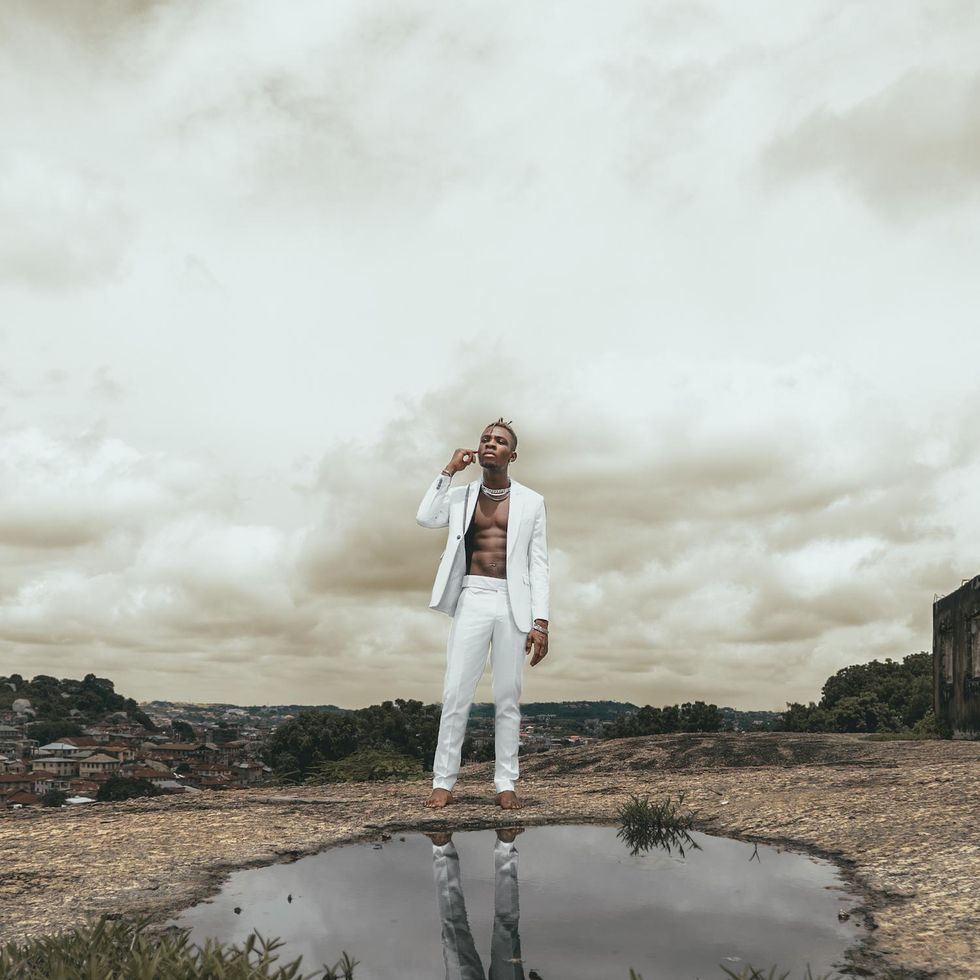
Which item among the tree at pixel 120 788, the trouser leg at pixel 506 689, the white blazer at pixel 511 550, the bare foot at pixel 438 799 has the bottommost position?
the tree at pixel 120 788

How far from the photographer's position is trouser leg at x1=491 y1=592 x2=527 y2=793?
612cm

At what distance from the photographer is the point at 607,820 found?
5496mm

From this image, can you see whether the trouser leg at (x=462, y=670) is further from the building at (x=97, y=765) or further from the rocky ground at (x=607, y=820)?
the building at (x=97, y=765)

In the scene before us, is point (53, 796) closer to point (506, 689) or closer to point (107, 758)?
point (107, 758)

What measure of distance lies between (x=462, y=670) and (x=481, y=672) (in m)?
0.16

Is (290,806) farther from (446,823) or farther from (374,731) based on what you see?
(374,731)

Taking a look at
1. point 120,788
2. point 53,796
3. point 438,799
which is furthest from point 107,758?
point 438,799

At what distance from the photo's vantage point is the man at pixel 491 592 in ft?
20.1

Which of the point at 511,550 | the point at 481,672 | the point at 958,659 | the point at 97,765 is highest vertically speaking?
the point at 511,550

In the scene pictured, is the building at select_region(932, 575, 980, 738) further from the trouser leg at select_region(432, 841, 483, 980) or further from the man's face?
the trouser leg at select_region(432, 841, 483, 980)

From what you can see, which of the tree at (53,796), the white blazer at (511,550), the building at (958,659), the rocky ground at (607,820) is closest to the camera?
the rocky ground at (607,820)

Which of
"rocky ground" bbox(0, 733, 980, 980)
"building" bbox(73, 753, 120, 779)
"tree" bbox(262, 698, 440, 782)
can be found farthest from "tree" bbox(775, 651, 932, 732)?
"building" bbox(73, 753, 120, 779)

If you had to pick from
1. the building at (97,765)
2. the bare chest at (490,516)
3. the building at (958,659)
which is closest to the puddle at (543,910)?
the bare chest at (490,516)

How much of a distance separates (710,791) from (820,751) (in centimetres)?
343
